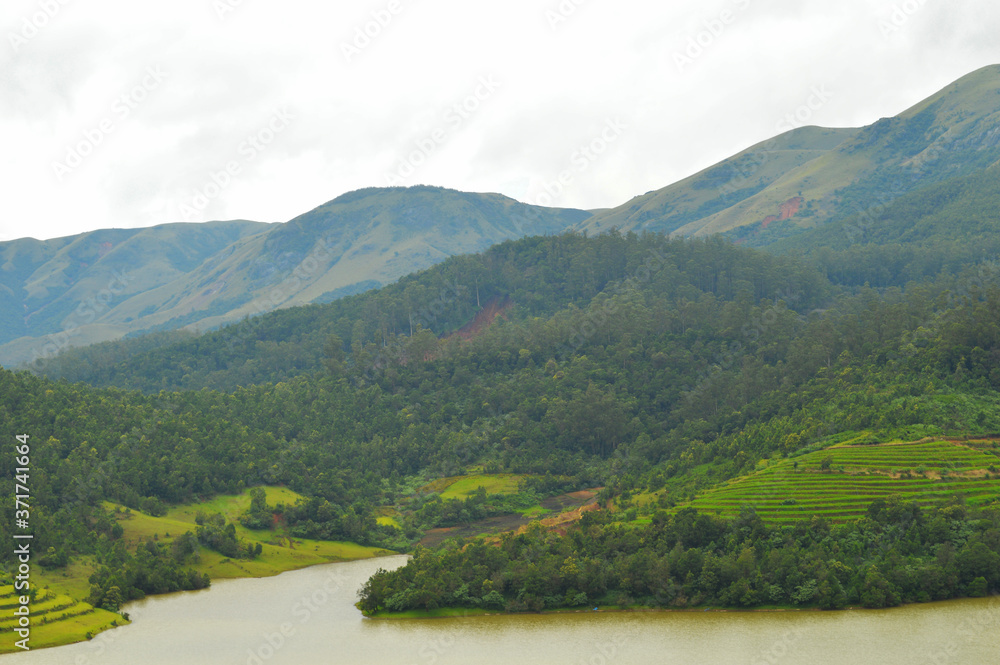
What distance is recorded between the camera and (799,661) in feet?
139

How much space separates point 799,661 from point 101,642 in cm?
4102

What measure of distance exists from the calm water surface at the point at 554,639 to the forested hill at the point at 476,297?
8237 centimetres

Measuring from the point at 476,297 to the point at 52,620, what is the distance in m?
108

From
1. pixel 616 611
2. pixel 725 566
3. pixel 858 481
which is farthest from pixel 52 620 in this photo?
pixel 858 481

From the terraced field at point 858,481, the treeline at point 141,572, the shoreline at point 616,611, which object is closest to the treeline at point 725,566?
the shoreline at point 616,611

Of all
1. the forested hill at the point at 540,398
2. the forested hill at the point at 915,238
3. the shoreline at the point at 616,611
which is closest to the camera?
the shoreline at the point at 616,611

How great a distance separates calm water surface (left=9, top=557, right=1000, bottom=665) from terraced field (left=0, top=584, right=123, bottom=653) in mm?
1338

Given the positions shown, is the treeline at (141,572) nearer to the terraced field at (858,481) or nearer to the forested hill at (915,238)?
the terraced field at (858,481)

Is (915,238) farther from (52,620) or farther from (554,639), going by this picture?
(52,620)

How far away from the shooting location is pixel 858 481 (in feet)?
209

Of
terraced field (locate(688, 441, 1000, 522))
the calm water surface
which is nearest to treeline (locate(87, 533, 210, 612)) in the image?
the calm water surface

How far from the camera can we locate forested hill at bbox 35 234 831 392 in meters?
147

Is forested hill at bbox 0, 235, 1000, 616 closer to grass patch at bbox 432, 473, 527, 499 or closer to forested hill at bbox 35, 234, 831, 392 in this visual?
forested hill at bbox 35, 234, 831, 392

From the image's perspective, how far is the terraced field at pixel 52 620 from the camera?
170 feet
